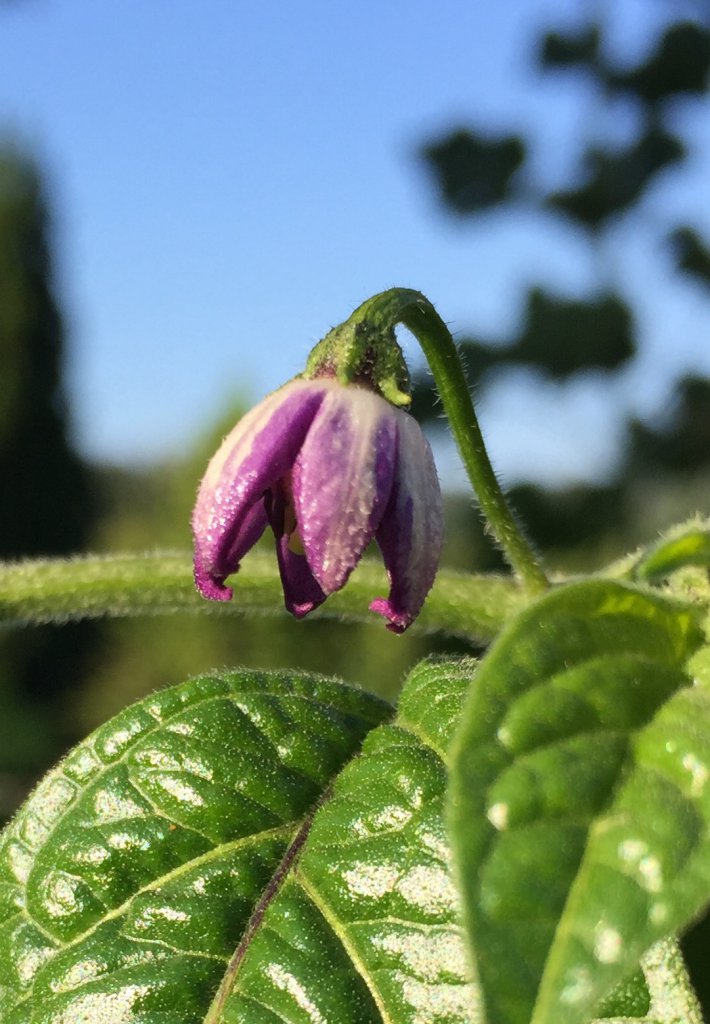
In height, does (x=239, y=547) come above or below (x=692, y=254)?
above

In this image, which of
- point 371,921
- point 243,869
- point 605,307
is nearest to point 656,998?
point 371,921

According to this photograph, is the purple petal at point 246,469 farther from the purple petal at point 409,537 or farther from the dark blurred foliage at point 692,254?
the dark blurred foliage at point 692,254

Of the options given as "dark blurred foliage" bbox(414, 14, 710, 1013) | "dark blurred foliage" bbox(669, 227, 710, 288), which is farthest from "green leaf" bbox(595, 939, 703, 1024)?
"dark blurred foliage" bbox(669, 227, 710, 288)

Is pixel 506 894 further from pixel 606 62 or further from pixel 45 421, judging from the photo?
pixel 45 421

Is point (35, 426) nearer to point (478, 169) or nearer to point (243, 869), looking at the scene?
point (478, 169)

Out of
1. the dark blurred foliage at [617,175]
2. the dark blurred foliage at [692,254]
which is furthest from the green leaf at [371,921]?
the dark blurred foliage at [617,175]

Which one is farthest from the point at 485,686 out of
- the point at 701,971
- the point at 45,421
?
the point at 45,421

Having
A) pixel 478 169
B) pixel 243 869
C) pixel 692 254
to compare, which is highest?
pixel 243 869

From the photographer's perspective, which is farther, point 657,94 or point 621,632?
point 657,94
